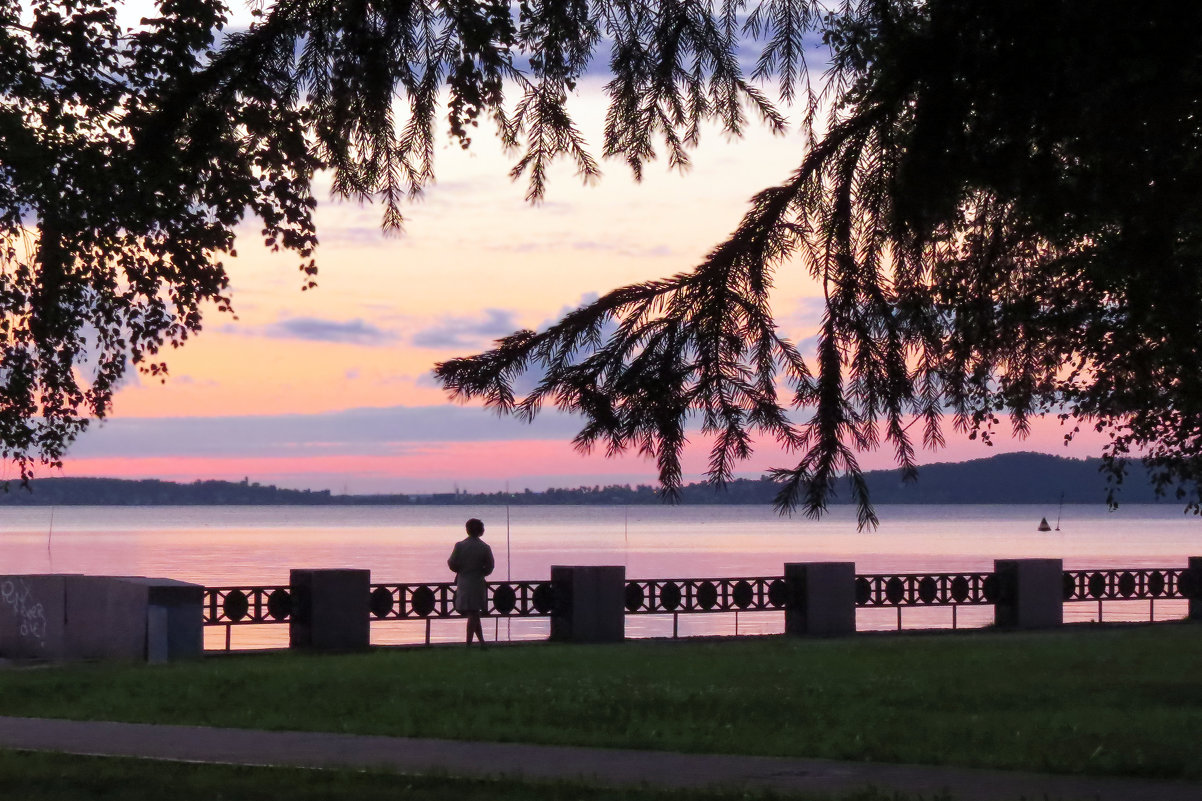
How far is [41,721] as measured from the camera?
13.6 meters

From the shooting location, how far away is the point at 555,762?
37.2 feet

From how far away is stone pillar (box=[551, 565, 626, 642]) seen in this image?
23938 mm

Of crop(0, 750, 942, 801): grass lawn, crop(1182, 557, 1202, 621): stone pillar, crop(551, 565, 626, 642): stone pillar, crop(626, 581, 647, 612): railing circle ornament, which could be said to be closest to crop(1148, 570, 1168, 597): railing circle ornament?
crop(1182, 557, 1202, 621): stone pillar

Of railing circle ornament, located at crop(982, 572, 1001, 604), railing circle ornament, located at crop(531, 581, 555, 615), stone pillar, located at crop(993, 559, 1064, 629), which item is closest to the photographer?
railing circle ornament, located at crop(531, 581, 555, 615)

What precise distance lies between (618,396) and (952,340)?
1.98 metres

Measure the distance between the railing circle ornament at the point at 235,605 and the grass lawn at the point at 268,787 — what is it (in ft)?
36.9

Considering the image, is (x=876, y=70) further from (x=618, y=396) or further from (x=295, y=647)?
(x=295, y=647)

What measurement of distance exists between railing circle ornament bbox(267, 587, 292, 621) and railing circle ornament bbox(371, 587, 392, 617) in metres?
1.21

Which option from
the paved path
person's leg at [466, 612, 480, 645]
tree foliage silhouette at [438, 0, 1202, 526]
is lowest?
the paved path

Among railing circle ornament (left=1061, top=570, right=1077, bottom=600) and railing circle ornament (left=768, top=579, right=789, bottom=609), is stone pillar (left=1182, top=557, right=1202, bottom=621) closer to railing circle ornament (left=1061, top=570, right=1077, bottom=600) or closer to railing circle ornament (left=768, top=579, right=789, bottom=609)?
railing circle ornament (left=1061, top=570, right=1077, bottom=600)

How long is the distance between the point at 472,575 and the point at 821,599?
588 cm

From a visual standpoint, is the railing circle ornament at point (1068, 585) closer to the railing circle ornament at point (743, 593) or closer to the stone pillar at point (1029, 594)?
the stone pillar at point (1029, 594)

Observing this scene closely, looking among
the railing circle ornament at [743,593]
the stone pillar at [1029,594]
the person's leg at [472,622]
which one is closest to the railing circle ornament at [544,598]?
the person's leg at [472,622]

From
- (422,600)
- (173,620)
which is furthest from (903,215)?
(422,600)
